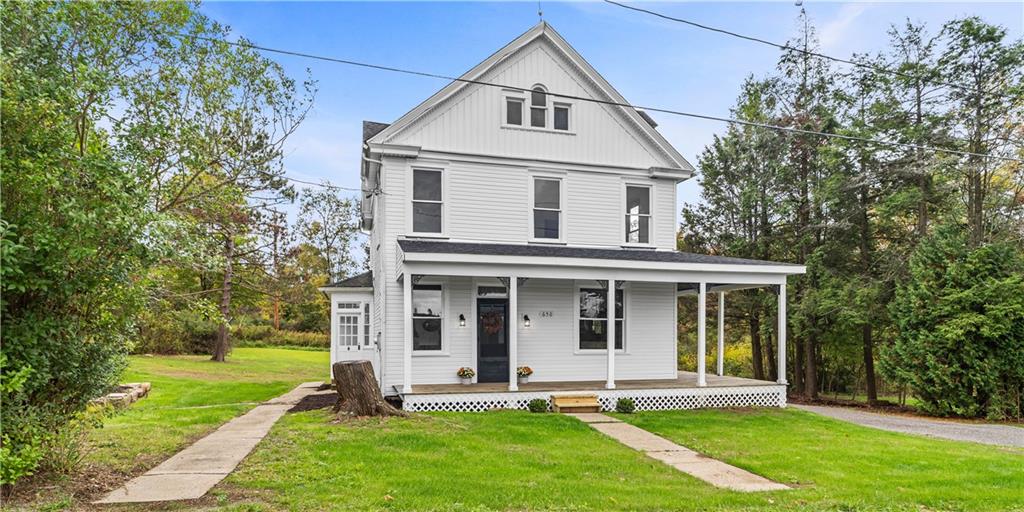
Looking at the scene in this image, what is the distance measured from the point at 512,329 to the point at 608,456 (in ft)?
14.8

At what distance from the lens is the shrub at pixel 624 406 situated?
482 inches

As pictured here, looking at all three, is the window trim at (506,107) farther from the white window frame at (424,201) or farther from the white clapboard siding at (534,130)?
the white window frame at (424,201)

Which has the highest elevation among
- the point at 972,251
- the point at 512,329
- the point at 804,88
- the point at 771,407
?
the point at 804,88

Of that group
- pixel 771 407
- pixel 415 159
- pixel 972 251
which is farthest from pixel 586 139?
pixel 972 251

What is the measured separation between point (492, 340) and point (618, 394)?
317cm

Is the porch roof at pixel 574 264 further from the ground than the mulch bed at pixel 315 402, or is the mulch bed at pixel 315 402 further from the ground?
the porch roof at pixel 574 264

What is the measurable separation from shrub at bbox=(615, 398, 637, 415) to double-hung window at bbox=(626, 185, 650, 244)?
4.29 m

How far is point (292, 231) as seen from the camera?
30.8 metres

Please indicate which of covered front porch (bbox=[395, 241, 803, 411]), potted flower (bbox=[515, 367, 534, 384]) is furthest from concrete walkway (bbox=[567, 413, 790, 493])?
potted flower (bbox=[515, 367, 534, 384])

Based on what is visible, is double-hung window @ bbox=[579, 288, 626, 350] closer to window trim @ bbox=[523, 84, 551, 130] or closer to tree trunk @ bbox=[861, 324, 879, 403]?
window trim @ bbox=[523, 84, 551, 130]

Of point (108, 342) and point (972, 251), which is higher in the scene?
point (972, 251)

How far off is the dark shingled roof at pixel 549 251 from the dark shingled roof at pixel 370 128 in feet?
12.7

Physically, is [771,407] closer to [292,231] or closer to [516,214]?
[516,214]

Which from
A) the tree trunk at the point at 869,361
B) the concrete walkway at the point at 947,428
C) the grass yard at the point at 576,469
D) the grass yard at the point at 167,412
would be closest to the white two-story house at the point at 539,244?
the concrete walkway at the point at 947,428
